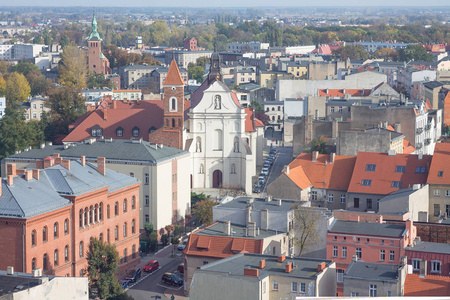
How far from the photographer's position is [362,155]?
6556 centimetres

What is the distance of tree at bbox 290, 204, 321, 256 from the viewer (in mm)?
52406

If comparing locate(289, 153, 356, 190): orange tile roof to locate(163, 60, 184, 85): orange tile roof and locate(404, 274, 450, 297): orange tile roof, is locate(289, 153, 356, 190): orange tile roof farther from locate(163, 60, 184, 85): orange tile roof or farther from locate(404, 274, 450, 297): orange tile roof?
locate(404, 274, 450, 297): orange tile roof

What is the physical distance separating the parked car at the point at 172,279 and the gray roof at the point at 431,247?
12199 mm

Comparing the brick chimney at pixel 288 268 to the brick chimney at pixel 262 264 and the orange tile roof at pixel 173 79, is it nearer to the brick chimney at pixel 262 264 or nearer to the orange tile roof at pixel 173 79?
the brick chimney at pixel 262 264

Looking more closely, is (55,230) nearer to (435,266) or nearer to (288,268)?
(288,268)

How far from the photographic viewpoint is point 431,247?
4744cm

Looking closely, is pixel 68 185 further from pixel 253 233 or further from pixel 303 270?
pixel 303 270

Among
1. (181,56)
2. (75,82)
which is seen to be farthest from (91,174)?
(181,56)

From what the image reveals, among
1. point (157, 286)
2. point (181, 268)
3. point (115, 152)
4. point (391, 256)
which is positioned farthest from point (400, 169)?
point (157, 286)

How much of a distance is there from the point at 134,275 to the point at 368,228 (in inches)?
507

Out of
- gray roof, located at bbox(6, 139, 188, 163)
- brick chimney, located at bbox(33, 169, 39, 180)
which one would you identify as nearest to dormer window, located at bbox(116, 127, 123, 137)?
gray roof, located at bbox(6, 139, 188, 163)

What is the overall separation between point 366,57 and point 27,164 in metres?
110

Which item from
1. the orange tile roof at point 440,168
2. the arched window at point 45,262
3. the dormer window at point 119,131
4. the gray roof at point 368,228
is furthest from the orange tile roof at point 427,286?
the dormer window at point 119,131

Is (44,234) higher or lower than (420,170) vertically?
lower
